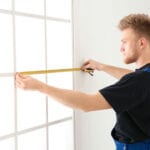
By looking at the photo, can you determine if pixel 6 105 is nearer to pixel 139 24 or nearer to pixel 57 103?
pixel 57 103

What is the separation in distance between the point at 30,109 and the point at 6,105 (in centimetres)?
19

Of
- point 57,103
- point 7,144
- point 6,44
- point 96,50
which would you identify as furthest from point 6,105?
point 96,50

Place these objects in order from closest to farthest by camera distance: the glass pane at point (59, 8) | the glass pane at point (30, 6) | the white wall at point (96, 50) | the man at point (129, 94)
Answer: the man at point (129, 94) < the glass pane at point (30, 6) < the glass pane at point (59, 8) < the white wall at point (96, 50)

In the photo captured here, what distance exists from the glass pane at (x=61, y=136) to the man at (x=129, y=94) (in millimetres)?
310

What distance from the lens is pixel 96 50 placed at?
2.24m

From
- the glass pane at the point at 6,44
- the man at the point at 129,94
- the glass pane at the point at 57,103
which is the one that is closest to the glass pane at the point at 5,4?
the glass pane at the point at 6,44

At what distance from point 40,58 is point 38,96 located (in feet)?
0.67

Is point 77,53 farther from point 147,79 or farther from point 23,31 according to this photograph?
point 147,79

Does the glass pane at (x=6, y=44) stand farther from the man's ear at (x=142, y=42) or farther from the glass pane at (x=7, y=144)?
the man's ear at (x=142, y=42)

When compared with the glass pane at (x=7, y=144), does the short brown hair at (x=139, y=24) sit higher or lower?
higher

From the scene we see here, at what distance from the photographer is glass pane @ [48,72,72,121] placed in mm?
1963

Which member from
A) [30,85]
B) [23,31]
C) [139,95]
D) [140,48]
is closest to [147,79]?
[139,95]

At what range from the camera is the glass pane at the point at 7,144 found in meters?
1.62

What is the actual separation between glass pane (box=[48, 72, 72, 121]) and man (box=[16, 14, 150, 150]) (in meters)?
0.34
